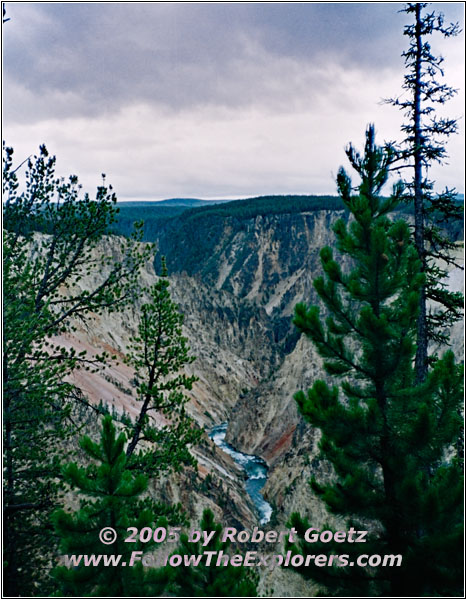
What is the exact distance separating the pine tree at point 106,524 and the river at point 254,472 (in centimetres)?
2234

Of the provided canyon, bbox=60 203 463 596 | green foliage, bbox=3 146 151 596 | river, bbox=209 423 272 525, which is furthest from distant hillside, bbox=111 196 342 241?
green foliage, bbox=3 146 151 596

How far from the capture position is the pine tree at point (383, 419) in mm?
5832

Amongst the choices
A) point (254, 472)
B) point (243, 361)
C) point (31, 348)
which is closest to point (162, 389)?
point (31, 348)

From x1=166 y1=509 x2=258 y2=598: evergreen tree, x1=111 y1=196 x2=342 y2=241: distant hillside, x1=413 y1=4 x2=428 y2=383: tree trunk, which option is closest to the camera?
x1=166 y1=509 x2=258 y2=598: evergreen tree

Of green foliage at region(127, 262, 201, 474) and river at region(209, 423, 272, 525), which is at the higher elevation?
green foliage at region(127, 262, 201, 474)

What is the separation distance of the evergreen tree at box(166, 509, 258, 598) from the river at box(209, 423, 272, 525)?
21.7m

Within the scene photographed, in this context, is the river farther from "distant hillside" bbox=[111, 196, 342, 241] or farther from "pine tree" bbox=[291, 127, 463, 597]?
"distant hillside" bbox=[111, 196, 342, 241]

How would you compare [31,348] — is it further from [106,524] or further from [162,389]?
[106,524]

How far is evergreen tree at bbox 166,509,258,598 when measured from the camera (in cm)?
545

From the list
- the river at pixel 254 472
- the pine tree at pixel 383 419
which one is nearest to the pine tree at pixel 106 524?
the pine tree at pixel 383 419

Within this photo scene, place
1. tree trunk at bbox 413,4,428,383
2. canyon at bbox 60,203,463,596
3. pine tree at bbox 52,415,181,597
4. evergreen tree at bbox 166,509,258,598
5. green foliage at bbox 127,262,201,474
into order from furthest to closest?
canyon at bbox 60,203,463,596 → tree trunk at bbox 413,4,428,383 → green foliage at bbox 127,262,201,474 → evergreen tree at bbox 166,509,258,598 → pine tree at bbox 52,415,181,597

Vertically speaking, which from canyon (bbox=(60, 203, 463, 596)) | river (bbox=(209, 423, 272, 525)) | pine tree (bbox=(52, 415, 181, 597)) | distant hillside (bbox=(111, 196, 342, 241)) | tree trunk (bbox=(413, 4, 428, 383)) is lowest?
river (bbox=(209, 423, 272, 525))

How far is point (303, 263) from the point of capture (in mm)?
105438

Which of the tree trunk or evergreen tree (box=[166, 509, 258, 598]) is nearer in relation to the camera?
evergreen tree (box=[166, 509, 258, 598])
